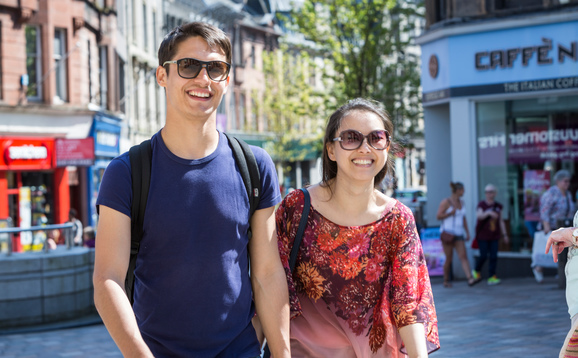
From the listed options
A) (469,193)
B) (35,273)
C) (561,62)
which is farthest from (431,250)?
(35,273)

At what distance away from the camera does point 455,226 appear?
15.6m

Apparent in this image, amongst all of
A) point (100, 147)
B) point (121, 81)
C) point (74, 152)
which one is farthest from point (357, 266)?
point (121, 81)

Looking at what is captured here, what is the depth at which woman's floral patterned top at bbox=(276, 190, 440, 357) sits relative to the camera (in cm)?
393

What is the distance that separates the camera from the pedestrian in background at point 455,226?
1552cm

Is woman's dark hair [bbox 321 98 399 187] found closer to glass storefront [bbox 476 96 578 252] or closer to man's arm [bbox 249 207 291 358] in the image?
man's arm [bbox 249 207 291 358]

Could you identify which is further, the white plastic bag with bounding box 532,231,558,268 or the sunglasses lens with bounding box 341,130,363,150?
the white plastic bag with bounding box 532,231,558,268

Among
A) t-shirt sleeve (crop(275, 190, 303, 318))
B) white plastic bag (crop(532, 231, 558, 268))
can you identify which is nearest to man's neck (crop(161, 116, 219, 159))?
t-shirt sleeve (crop(275, 190, 303, 318))

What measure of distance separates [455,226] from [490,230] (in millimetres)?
604

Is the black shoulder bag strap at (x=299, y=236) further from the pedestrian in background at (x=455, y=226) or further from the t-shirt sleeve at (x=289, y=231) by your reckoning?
the pedestrian in background at (x=455, y=226)

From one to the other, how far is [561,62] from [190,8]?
33825 millimetres

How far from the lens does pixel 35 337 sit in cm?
1162

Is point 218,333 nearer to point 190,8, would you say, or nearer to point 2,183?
point 2,183

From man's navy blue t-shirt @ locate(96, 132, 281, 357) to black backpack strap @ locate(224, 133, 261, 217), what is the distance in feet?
0.24

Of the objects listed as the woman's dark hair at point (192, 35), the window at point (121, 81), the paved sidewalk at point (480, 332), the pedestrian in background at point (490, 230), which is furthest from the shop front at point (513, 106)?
the window at point (121, 81)
